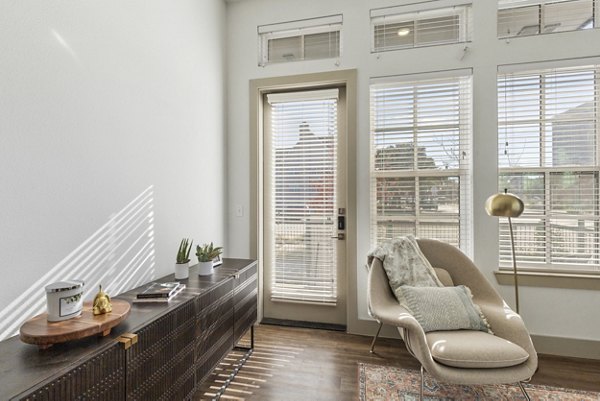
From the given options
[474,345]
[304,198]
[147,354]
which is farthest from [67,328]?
[304,198]

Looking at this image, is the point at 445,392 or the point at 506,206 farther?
the point at 506,206

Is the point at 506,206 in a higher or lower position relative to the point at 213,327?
higher

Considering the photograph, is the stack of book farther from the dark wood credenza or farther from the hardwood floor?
the hardwood floor

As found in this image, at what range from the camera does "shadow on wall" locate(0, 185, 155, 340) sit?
4.15ft

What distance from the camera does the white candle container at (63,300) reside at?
3.67 feet

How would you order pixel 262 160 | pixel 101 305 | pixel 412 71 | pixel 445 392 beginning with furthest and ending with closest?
pixel 262 160
pixel 412 71
pixel 445 392
pixel 101 305

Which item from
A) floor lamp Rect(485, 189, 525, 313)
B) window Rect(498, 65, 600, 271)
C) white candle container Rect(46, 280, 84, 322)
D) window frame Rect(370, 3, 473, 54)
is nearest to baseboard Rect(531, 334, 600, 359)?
window Rect(498, 65, 600, 271)

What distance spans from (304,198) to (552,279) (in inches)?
88.8

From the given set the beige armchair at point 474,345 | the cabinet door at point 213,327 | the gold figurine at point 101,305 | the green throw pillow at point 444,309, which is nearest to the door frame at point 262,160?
the beige armchair at point 474,345

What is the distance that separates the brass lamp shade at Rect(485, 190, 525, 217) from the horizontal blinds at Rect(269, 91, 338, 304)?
1.36 metres

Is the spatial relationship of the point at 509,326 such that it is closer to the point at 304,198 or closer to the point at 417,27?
the point at 304,198

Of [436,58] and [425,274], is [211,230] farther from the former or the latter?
[436,58]

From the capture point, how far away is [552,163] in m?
2.53

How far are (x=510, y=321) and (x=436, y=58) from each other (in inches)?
87.2
